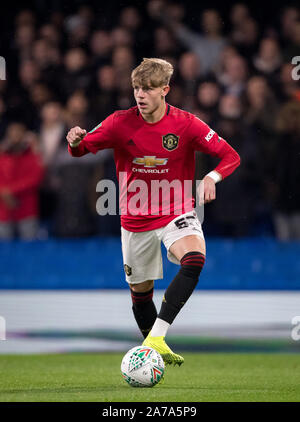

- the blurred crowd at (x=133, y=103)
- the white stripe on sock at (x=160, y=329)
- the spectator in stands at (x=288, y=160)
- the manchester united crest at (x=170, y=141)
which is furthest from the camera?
the blurred crowd at (x=133, y=103)

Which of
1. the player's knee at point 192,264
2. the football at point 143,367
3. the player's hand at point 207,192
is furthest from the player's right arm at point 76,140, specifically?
the football at point 143,367

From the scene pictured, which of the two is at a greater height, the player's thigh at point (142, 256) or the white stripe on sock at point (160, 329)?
the player's thigh at point (142, 256)

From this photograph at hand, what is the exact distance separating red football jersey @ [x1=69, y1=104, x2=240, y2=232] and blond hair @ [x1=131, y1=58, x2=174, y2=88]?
331 millimetres

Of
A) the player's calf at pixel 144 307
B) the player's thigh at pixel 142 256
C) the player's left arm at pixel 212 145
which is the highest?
the player's left arm at pixel 212 145

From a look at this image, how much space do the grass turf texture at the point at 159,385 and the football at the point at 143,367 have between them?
0.21 feet

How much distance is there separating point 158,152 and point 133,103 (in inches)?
171

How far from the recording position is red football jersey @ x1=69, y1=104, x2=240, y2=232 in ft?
20.0

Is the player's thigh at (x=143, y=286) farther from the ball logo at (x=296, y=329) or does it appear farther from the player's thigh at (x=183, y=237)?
the ball logo at (x=296, y=329)

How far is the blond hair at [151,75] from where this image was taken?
585 cm

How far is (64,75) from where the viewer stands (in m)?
11.4

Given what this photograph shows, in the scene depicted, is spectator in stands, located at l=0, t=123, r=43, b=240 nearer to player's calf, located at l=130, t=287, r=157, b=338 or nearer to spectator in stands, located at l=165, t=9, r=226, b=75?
spectator in stands, located at l=165, t=9, r=226, b=75

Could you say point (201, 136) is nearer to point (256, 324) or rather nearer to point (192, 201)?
point (192, 201)

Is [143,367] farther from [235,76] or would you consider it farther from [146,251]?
[235,76]

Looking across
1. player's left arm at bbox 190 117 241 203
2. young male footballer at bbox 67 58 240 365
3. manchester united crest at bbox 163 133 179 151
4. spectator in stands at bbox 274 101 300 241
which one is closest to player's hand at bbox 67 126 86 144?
young male footballer at bbox 67 58 240 365
